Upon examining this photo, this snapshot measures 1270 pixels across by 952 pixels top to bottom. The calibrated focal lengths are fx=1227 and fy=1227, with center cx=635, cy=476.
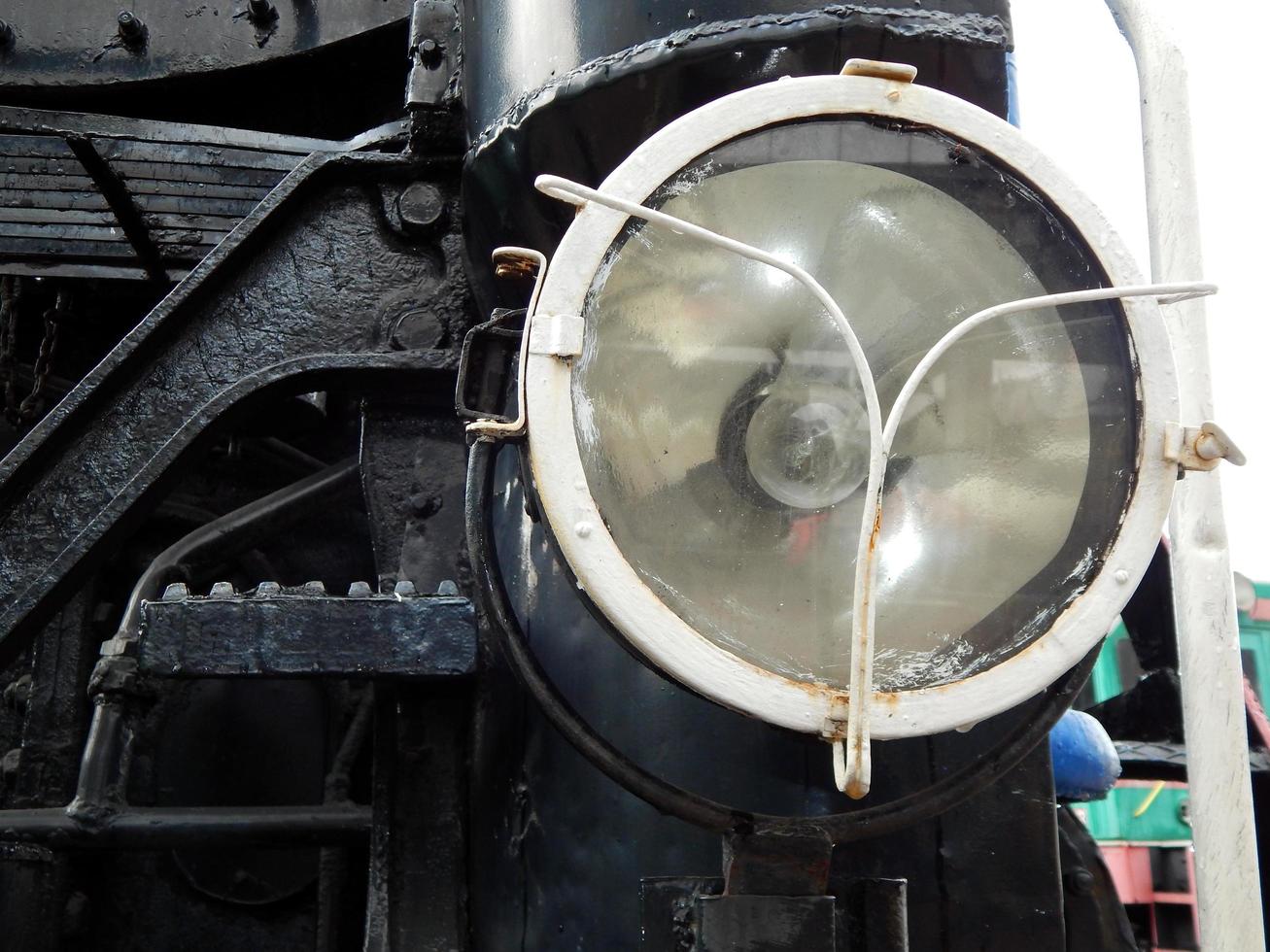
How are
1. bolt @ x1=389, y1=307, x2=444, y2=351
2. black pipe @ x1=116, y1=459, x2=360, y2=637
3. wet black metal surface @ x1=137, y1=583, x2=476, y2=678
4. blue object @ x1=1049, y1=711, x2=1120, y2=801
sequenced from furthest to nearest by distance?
black pipe @ x1=116, y1=459, x2=360, y2=637
blue object @ x1=1049, y1=711, x2=1120, y2=801
bolt @ x1=389, y1=307, x2=444, y2=351
wet black metal surface @ x1=137, y1=583, x2=476, y2=678

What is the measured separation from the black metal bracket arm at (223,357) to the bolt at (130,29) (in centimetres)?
100

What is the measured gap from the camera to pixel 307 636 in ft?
4.37

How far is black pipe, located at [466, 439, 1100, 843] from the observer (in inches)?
46.9

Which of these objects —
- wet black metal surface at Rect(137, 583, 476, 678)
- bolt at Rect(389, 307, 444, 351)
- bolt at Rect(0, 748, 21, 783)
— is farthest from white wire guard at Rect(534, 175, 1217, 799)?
bolt at Rect(0, 748, 21, 783)

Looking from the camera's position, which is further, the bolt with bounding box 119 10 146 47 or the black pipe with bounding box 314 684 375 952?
the bolt with bounding box 119 10 146 47

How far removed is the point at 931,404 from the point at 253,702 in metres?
1.81

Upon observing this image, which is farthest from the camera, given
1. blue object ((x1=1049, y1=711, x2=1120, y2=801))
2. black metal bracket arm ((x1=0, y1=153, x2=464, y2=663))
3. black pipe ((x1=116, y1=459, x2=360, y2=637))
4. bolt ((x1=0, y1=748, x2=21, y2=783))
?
bolt ((x1=0, y1=748, x2=21, y2=783))

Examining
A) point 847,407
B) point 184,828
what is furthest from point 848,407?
point 184,828

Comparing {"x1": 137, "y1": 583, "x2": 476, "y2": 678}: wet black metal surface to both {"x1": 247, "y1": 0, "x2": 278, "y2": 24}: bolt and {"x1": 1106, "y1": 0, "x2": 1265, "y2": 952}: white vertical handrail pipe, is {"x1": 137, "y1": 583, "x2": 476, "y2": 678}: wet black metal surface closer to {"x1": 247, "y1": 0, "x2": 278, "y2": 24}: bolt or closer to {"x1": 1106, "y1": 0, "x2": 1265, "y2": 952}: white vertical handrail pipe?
{"x1": 1106, "y1": 0, "x2": 1265, "y2": 952}: white vertical handrail pipe

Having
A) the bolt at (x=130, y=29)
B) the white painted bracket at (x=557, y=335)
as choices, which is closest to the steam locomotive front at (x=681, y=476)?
the white painted bracket at (x=557, y=335)

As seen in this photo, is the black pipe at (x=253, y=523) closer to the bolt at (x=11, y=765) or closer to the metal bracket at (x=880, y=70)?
the bolt at (x=11, y=765)

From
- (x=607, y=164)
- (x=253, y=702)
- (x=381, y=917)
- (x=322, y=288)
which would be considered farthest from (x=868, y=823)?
(x=253, y=702)

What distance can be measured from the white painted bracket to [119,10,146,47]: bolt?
1789 millimetres

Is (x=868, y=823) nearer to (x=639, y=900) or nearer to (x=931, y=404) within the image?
(x=639, y=900)
